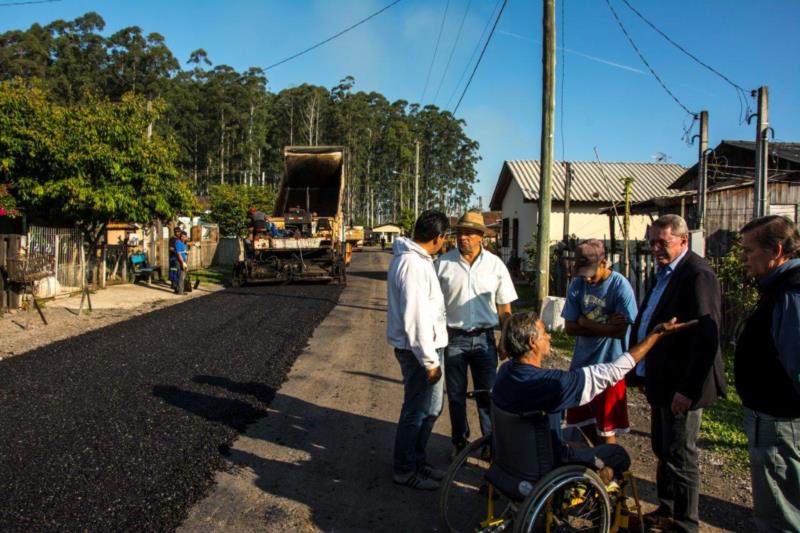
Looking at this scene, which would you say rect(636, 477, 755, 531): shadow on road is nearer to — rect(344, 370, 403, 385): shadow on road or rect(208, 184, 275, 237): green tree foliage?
rect(344, 370, 403, 385): shadow on road

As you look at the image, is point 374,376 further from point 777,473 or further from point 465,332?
point 777,473

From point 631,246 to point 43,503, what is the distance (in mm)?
10642

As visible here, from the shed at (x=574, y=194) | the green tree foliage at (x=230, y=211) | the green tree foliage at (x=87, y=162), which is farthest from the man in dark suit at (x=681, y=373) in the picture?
the green tree foliage at (x=230, y=211)

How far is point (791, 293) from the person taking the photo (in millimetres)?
2592

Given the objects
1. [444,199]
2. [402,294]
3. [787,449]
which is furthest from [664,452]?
[444,199]

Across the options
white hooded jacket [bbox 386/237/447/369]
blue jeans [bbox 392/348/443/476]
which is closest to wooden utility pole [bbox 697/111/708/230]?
white hooded jacket [bbox 386/237/447/369]

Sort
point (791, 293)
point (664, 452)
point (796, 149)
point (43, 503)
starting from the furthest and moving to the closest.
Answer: point (796, 149) → point (43, 503) → point (664, 452) → point (791, 293)

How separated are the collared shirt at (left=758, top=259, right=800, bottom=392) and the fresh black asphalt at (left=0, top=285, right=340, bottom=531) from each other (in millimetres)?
3238

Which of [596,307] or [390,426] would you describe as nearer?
[596,307]

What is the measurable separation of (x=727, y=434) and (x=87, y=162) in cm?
1470

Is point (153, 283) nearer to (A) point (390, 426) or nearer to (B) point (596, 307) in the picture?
(A) point (390, 426)

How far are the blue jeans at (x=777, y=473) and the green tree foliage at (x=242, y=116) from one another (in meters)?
46.8

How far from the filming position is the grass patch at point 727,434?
468 cm

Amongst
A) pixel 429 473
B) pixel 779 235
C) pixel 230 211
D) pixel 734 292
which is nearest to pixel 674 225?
pixel 779 235
